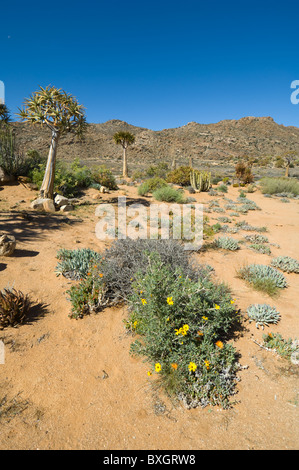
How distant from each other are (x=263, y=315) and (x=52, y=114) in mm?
10219

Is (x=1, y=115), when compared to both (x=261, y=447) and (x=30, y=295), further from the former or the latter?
(x=261, y=447)

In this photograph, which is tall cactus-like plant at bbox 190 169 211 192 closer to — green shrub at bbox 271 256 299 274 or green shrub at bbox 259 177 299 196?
green shrub at bbox 259 177 299 196

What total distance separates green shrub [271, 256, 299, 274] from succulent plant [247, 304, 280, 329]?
6.73 feet

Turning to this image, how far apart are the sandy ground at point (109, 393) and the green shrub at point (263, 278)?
0.66 feet

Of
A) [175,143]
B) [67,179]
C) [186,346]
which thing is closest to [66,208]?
[67,179]

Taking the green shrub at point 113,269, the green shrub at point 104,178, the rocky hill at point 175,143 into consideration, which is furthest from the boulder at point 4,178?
the rocky hill at point 175,143

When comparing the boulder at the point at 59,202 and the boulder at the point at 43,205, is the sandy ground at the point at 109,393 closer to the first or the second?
the boulder at the point at 43,205

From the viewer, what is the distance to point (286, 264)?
4949 millimetres

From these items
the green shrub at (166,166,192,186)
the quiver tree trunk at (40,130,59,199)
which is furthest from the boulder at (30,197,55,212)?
the green shrub at (166,166,192,186)

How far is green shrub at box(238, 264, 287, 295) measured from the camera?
3.95 m

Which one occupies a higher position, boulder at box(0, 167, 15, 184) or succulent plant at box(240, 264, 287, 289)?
boulder at box(0, 167, 15, 184)

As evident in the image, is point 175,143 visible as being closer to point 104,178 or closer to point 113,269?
point 104,178

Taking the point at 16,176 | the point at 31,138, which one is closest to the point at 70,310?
the point at 16,176

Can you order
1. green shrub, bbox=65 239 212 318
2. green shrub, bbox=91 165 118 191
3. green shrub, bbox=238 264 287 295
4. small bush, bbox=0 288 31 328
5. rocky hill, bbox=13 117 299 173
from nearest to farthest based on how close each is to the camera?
small bush, bbox=0 288 31 328, green shrub, bbox=65 239 212 318, green shrub, bbox=238 264 287 295, green shrub, bbox=91 165 118 191, rocky hill, bbox=13 117 299 173
